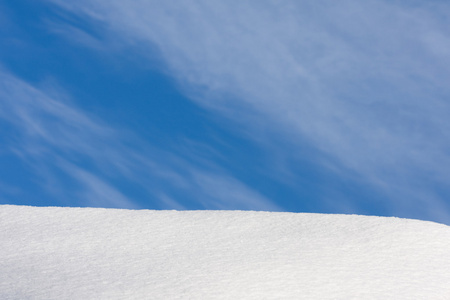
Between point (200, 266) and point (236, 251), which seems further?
point (236, 251)

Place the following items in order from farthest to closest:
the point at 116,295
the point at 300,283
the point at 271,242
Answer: the point at 271,242
the point at 300,283
the point at 116,295

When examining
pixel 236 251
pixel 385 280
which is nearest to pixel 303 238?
pixel 236 251

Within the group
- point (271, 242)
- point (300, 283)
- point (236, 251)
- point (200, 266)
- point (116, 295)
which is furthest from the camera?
point (271, 242)

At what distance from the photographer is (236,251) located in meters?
2.70

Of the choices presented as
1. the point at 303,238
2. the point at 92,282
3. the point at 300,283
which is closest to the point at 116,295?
the point at 92,282

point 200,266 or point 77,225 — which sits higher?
point 77,225

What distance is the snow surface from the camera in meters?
2.17

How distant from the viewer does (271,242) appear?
287 cm

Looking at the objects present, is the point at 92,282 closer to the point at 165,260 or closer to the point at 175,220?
the point at 165,260

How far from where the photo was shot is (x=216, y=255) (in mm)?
2625

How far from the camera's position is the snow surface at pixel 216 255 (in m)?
2.17

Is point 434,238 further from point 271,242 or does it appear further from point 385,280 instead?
point 271,242

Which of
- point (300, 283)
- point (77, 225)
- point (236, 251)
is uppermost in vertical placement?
point (77, 225)

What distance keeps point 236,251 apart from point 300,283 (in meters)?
0.55
